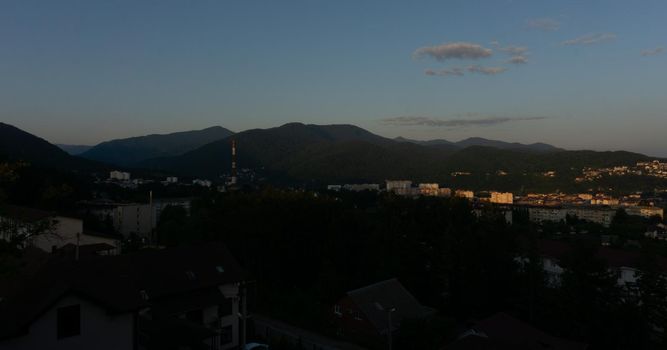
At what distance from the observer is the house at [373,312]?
17.9 metres

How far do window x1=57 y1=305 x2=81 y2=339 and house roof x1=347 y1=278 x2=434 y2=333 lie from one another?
37.3 feet

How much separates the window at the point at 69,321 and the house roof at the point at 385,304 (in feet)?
37.3

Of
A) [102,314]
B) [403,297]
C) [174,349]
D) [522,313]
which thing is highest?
[102,314]

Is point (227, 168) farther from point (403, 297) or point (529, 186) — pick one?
point (403, 297)

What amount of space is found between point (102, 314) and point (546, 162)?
139 m

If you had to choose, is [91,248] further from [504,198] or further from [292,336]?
[504,198]

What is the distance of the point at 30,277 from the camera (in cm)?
868

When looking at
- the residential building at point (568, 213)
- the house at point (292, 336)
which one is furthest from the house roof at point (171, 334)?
the residential building at point (568, 213)

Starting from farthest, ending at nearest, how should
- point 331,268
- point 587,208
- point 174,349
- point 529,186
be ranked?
point 529,186, point 587,208, point 331,268, point 174,349

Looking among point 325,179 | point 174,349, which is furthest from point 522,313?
point 325,179

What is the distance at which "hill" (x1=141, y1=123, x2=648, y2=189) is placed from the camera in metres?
127

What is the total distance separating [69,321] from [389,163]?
5814 inches

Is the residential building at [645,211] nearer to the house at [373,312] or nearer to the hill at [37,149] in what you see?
the house at [373,312]

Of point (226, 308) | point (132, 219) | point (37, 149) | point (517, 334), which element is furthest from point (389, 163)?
point (226, 308)
